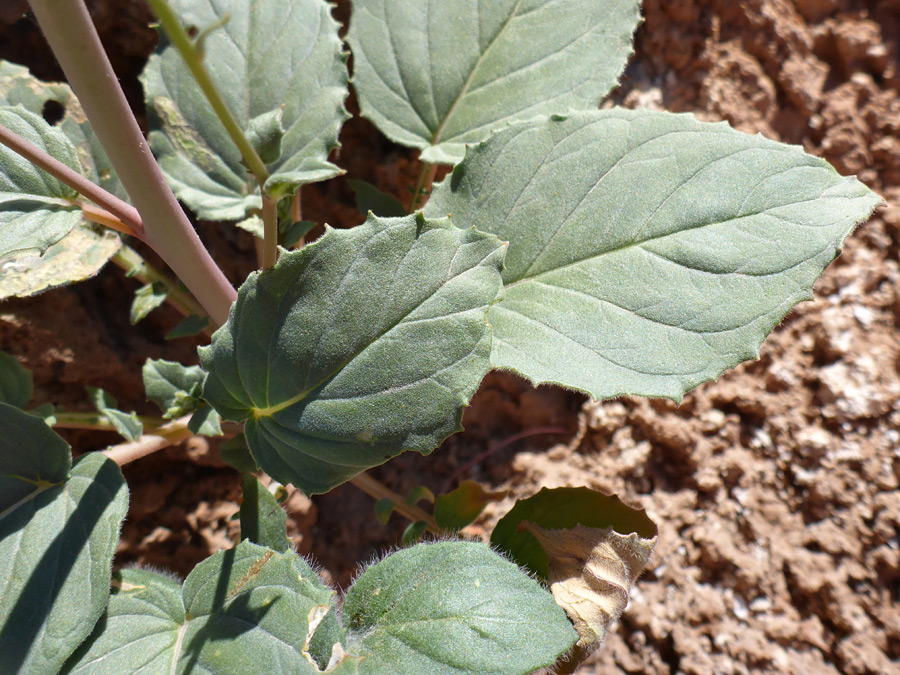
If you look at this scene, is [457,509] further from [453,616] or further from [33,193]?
[33,193]

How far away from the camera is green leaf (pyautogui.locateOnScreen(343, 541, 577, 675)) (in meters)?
0.85

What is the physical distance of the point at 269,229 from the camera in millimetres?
983

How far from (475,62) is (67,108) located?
0.80m

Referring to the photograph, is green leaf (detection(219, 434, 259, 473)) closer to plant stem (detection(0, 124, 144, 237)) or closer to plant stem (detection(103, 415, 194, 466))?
plant stem (detection(103, 415, 194, 466))

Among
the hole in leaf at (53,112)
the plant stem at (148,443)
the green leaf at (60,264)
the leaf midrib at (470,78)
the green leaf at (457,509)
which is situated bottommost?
the green leaf at (457,509)

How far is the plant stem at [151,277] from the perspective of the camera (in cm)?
128

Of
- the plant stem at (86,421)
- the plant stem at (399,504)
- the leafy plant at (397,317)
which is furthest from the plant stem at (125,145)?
the plant stem at (399,504)

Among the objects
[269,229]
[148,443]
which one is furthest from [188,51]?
[148,443]

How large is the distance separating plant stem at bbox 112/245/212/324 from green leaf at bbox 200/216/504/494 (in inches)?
20.8

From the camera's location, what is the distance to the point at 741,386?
1495 mm

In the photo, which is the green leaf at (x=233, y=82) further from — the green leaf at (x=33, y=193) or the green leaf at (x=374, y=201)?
the green leaf at (x=33, y=193)

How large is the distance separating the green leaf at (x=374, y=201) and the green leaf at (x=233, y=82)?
0.19m

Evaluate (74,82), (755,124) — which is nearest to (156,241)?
(74,82)

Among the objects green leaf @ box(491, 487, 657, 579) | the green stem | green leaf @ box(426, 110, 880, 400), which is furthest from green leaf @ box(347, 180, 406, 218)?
the green stem
